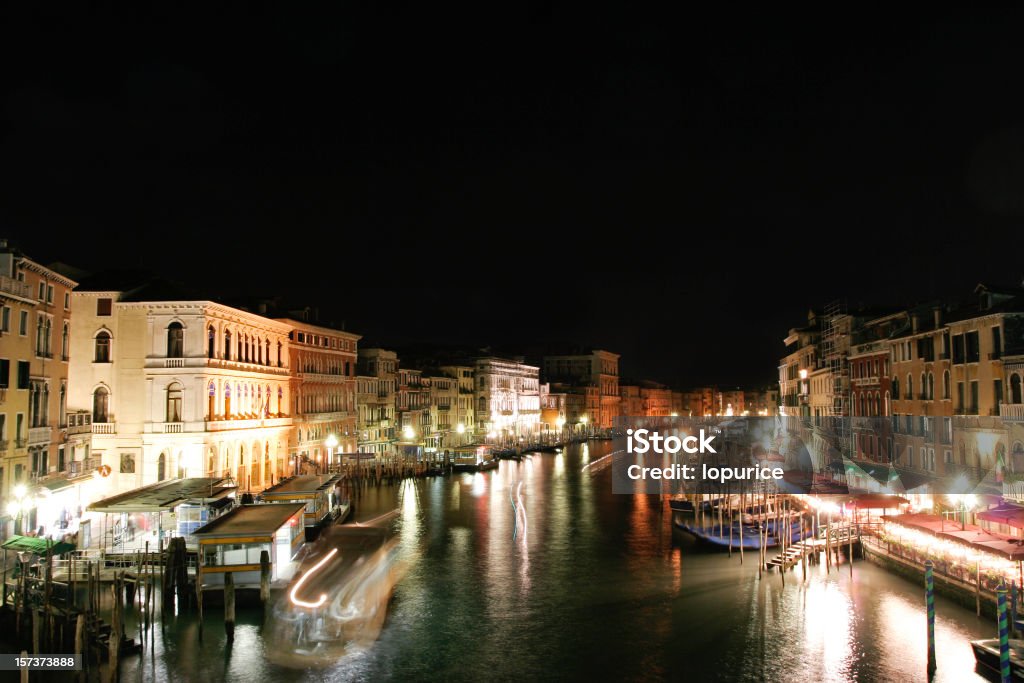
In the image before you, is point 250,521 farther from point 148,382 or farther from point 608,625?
point 148,382

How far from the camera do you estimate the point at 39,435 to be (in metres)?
18.6

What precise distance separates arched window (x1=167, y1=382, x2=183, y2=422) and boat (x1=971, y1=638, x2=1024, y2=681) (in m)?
22.1

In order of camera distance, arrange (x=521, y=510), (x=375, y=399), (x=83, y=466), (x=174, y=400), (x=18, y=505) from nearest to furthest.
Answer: (x=18, y=505), (x=83, y=466), (x=174, y=400), (x=521, y=510), (x=375, y=399)

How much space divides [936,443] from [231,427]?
73.1 ft

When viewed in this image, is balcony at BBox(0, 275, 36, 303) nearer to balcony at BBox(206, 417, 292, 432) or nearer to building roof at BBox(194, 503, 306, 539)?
building roof at BBox(194, 503, 306, 539)

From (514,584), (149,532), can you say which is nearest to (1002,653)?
(514,584)

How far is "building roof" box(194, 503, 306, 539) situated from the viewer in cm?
1654

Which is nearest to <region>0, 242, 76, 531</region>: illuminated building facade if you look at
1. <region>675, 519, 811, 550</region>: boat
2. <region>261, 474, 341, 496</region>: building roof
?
<region>261, 474, 341, 496</region>: building roof

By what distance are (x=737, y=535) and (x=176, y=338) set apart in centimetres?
1867

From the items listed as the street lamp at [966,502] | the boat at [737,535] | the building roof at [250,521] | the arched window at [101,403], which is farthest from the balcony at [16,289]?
the street lamp at [966,502]

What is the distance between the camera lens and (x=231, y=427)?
26797 millimetres

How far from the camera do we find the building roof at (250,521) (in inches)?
651

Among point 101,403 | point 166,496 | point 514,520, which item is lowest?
point 514,520

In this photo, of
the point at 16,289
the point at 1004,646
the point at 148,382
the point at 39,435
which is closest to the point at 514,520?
the point at 148,382
